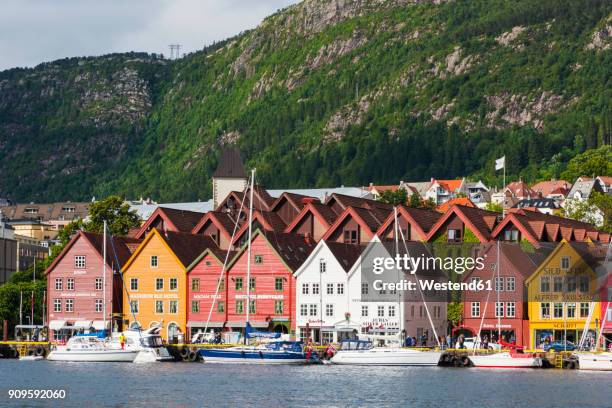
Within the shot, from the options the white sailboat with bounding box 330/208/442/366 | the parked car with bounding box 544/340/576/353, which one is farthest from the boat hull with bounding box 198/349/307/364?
the parked car with bounding box 544/340/576/353

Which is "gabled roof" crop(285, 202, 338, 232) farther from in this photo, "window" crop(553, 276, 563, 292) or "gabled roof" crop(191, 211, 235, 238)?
"window" crop(553, 276, 563, 292)

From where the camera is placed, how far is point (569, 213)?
7756 inches

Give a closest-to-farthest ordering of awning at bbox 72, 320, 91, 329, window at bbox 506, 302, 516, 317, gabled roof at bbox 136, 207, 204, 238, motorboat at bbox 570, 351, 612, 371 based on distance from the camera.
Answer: motorboat at bbox 570, 351, 612, 371
window at bbox 506, 302, 516, 317
awning at bbox 72, 320, 91, 329
gabled roof at bbox 136, 207, 204, 238

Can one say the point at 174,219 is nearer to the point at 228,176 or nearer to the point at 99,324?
the point at 99,324

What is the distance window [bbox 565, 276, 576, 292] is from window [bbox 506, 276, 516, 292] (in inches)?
188

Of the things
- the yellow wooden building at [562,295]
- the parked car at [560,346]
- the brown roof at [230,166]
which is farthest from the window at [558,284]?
the brown roof at [230,166]

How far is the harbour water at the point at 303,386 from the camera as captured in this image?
88.2m

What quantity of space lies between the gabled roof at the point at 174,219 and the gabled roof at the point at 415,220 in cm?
2354

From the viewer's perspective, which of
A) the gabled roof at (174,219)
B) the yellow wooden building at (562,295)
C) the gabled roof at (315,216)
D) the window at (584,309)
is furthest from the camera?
the gabled roof at (174,219)

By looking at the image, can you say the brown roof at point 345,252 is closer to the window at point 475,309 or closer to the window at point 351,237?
the window at point 351,237

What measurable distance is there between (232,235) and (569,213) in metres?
62.9

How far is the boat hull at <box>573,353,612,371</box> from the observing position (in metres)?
113

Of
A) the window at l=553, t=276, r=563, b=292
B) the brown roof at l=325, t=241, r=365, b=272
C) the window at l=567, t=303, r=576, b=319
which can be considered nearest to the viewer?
the window at l=567, t=303, r=576, b=319

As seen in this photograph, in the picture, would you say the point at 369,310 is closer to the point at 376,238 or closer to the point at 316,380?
the point at 376,238
